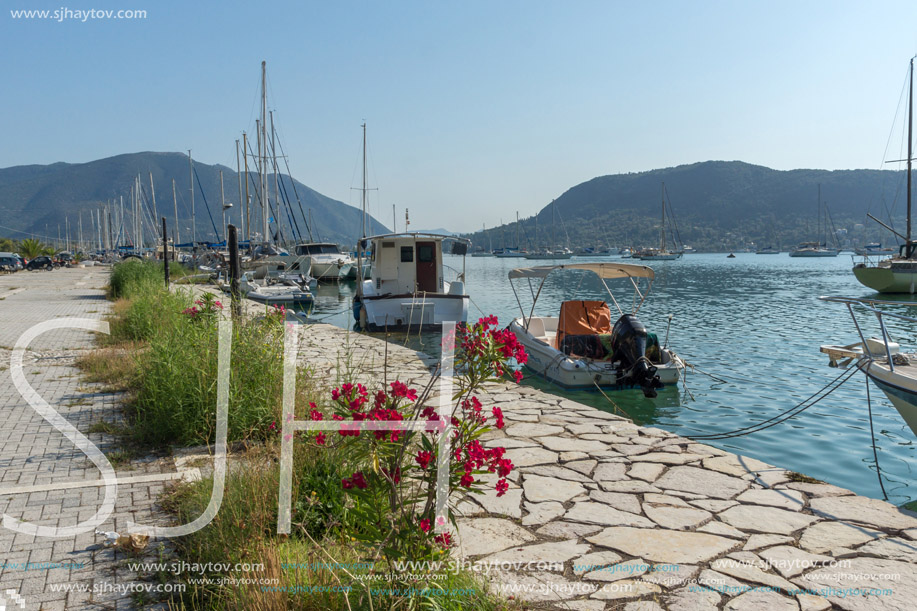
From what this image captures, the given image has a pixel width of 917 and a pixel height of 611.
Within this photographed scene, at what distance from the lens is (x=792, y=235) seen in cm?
11594

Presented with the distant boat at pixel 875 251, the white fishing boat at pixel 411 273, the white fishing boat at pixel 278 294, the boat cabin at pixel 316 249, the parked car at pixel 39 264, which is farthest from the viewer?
the parked car at pixel 39 264

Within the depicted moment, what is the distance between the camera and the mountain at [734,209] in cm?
11412

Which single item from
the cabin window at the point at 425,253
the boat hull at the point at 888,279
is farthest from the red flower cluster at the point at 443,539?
the boat hull at the point at 888,279

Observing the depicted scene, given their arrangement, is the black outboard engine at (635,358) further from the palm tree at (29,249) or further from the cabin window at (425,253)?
the palm tree at (29,249)

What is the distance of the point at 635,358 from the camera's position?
30.5 feet

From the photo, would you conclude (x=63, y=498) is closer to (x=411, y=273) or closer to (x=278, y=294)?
(x=411, y=273)

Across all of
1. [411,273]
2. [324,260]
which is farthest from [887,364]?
[324,260]

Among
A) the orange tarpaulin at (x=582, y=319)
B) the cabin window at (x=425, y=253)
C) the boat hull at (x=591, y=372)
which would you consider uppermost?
the cabin window at (x=425, y=253)

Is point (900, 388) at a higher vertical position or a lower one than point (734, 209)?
lower

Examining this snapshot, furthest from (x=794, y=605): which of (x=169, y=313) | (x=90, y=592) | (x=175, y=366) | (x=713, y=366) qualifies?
(x=713, y=366)

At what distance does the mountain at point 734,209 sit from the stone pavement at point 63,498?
103430 millimetres

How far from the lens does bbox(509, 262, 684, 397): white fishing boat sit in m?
9.32

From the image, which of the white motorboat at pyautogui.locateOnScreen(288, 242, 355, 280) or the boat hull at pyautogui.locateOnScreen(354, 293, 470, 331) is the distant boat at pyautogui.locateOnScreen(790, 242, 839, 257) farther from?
the boat hull at pyautogui.locateOnScreen(354, 293, 470, 331)

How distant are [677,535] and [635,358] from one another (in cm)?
579
